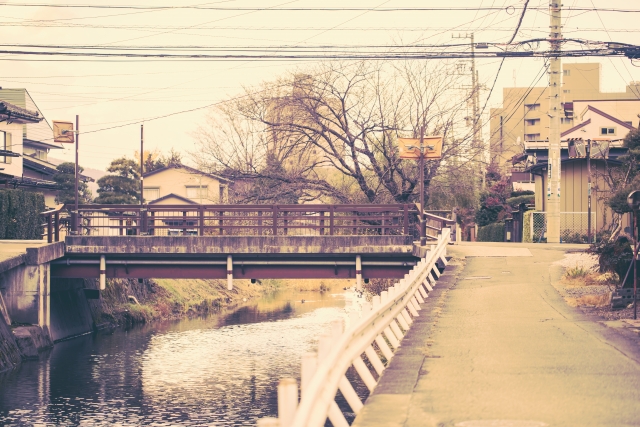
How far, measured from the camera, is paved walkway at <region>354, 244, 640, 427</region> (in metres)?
8.53

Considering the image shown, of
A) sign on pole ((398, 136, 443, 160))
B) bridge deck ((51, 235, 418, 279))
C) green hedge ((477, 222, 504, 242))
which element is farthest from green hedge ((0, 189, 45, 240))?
green hedge ((477, 222, 504, 242))

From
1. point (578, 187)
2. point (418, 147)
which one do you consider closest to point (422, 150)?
point (418, 147)

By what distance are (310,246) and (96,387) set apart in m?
8.62

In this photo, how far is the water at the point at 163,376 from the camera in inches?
833

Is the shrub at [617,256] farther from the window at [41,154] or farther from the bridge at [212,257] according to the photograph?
the window at [41,154]

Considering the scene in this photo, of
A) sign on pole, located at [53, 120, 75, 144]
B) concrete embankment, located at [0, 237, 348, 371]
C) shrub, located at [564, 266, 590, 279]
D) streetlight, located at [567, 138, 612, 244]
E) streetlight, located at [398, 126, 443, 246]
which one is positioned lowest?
concrete embankment, located at [0, 237, 348, 371]

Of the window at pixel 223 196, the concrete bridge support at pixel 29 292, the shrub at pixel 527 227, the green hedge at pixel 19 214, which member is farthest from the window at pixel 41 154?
the concrete bridge support at pixel 29 292

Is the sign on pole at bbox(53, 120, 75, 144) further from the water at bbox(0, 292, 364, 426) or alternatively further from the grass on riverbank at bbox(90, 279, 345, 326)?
the water at bbox(0, 292, 364, 426)

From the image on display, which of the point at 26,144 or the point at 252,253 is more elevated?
the point at 26,144

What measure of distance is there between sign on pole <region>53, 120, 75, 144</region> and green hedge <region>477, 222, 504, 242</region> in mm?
30284

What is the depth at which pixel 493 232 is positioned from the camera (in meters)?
61.6

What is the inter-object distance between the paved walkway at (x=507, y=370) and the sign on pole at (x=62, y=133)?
1319 inches

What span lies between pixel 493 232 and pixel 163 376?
39.3m

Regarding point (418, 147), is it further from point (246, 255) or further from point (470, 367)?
point (470, 367)
